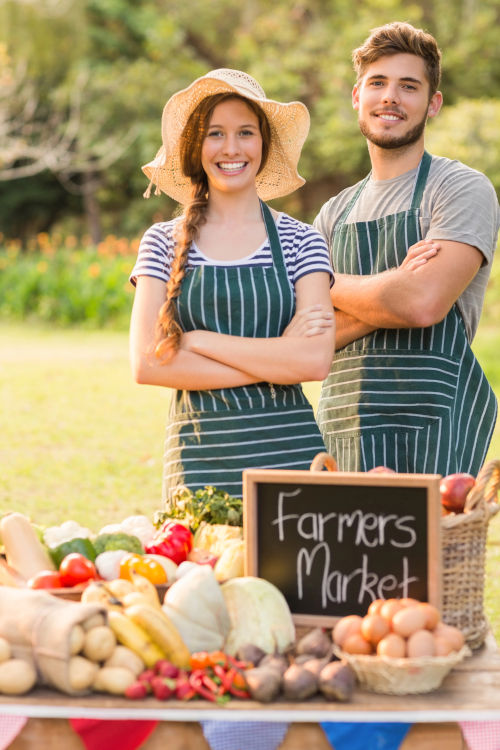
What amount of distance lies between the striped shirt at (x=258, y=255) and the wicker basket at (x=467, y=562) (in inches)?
38.6

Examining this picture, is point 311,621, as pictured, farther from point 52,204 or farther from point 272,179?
point 52,204

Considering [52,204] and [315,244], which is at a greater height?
[52,204]

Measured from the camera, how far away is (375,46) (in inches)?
124

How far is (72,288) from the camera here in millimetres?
15117

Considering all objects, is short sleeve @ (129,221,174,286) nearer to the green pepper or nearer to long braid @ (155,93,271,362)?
long braid @ (155,93,271,362)

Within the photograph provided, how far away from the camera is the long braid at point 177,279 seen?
2.79 meters

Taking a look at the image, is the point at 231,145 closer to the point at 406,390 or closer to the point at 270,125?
the point at 270,125

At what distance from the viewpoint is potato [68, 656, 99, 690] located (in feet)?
6.02

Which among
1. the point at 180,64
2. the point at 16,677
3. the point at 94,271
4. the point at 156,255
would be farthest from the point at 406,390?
the point at 180,64

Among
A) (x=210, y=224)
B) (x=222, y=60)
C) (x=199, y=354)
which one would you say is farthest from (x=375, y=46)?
(x=222, y=60)

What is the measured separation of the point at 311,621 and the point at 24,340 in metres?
12.2

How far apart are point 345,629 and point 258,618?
0.57 feet

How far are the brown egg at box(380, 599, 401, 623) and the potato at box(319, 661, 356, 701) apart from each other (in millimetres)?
142

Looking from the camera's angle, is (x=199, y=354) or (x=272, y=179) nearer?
(x=199, y=354)
